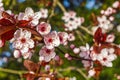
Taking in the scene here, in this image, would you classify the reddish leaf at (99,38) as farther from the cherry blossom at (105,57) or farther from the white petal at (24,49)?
the white petal at (24,49)

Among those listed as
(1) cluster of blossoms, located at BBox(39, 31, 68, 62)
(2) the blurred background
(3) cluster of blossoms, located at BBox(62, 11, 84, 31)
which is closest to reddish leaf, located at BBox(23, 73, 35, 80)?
(1) cluster of blossoms, located at BBox(39, 31, 68, 62)

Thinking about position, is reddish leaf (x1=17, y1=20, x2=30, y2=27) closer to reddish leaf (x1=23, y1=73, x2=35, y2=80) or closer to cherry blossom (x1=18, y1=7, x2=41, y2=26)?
cherry blossom (x1=18, y1=7, x2=41, y2=26)

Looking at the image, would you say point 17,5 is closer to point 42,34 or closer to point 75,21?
point 75,21

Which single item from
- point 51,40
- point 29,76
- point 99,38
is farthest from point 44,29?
point 99,38

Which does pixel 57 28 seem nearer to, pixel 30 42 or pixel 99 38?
pixel 99 38

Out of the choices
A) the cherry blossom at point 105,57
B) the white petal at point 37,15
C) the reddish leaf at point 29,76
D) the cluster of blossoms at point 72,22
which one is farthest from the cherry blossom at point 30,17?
the cluster of blossoms at point 72,22
